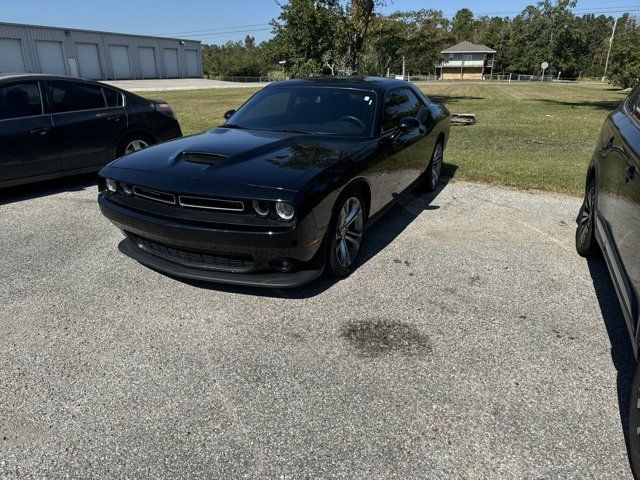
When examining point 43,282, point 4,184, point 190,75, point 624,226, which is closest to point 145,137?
point 4,184

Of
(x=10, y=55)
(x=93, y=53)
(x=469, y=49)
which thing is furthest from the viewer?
(x=469, y=49)

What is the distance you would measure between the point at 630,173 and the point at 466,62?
95924mm

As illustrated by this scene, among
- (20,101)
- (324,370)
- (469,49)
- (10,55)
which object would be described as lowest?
(324,370)

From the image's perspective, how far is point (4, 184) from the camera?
5898 millimetres

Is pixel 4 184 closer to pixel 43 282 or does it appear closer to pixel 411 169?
pixel 43 282

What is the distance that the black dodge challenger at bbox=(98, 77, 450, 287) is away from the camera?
3.18 m

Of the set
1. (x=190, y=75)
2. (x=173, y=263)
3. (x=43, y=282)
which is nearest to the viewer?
(x=173, y=263)

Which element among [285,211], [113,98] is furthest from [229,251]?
[113,98]

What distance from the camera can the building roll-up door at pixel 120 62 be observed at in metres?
53.4

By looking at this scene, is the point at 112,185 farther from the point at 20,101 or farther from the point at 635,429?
the point at 635,429

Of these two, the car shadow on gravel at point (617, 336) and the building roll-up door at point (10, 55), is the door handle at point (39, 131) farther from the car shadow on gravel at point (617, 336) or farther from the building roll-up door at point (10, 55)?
the building roll-up door at point (10, 55)

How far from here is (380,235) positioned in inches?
192

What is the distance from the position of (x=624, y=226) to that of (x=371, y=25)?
2116 centimetres

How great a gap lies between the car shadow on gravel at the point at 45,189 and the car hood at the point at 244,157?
327 cm
